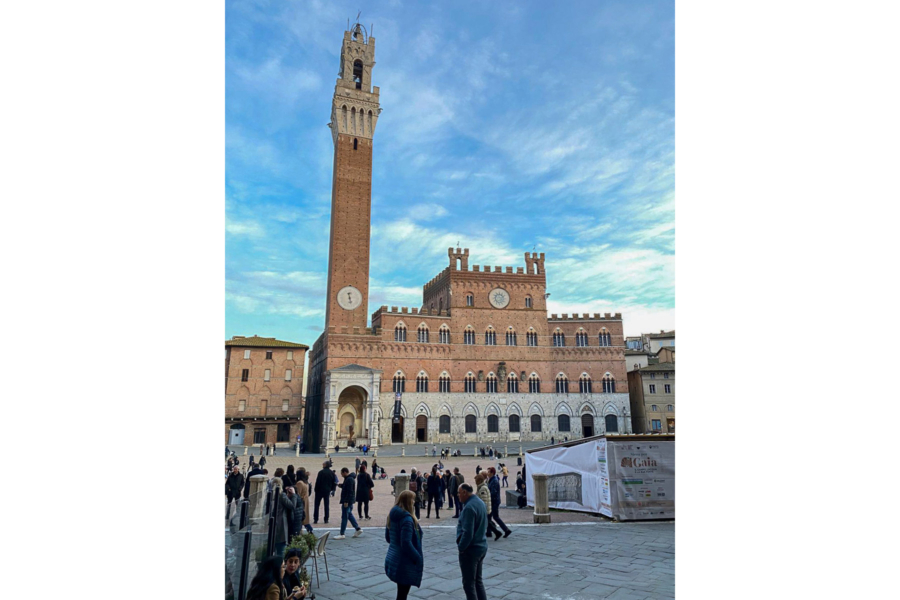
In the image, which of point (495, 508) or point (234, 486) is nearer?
point (495, 508)

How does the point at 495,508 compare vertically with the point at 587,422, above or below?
above

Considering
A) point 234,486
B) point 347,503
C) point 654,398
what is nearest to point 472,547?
point 347,503

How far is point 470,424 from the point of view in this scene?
30.1 m

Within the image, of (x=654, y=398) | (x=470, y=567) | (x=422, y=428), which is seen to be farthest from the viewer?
(x=654, y=398)

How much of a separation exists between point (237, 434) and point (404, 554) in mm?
27660

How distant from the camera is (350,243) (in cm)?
2920

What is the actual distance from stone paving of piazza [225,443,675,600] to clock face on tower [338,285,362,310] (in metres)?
21.7

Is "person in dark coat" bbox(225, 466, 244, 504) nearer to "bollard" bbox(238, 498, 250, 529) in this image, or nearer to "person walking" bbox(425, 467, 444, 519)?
"person walking" bbox(425, 467, 444, 519)

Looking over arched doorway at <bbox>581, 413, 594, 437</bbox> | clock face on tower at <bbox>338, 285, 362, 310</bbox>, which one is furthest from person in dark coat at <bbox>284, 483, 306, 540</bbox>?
arched doorway at <bbox>581, 413, 594, 437</bbox>

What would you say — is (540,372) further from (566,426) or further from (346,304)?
(346,304)

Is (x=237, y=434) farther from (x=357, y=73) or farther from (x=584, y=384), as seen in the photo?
(x=357, y=73)

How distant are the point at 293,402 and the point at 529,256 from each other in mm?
17891

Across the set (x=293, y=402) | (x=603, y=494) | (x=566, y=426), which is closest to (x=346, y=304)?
(x=293, y=402)

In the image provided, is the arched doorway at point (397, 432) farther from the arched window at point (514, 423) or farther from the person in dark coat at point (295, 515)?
the person in dark coat at point (295, 515)
